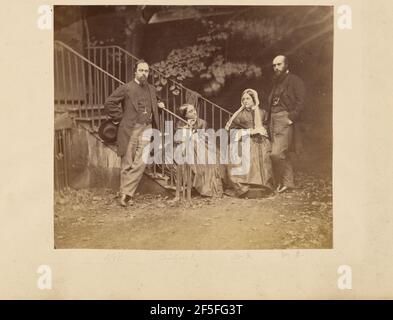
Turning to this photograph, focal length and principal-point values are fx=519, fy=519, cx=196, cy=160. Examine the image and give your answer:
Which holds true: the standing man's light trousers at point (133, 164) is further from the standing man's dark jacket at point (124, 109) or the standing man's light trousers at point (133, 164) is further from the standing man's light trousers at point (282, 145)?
the standing man's light trousers at point (282, 145)

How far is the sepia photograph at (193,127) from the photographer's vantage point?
10.5 ft

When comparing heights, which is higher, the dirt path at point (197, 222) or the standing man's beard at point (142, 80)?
the standing man's beard at point (142, 80)

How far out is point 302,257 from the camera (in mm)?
3211

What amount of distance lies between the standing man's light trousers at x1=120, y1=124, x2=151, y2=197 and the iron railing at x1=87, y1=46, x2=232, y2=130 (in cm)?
27

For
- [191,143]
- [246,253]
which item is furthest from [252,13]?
[246,253]

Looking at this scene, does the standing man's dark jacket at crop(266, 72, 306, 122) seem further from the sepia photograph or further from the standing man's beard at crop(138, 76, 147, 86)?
the standing man's beard at crop(138, 76, 147, 86)

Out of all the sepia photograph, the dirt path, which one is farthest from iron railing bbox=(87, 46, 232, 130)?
the dirt path

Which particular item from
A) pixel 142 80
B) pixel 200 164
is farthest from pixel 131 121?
pixel 200 164

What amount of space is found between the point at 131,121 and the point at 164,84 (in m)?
0.31

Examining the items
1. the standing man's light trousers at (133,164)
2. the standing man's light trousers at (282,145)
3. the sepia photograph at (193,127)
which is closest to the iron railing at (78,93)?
the sepia photograph at (193,127)

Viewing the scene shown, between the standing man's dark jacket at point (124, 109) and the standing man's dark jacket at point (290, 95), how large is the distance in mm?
768

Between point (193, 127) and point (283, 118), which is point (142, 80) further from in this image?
point (283, 118)
